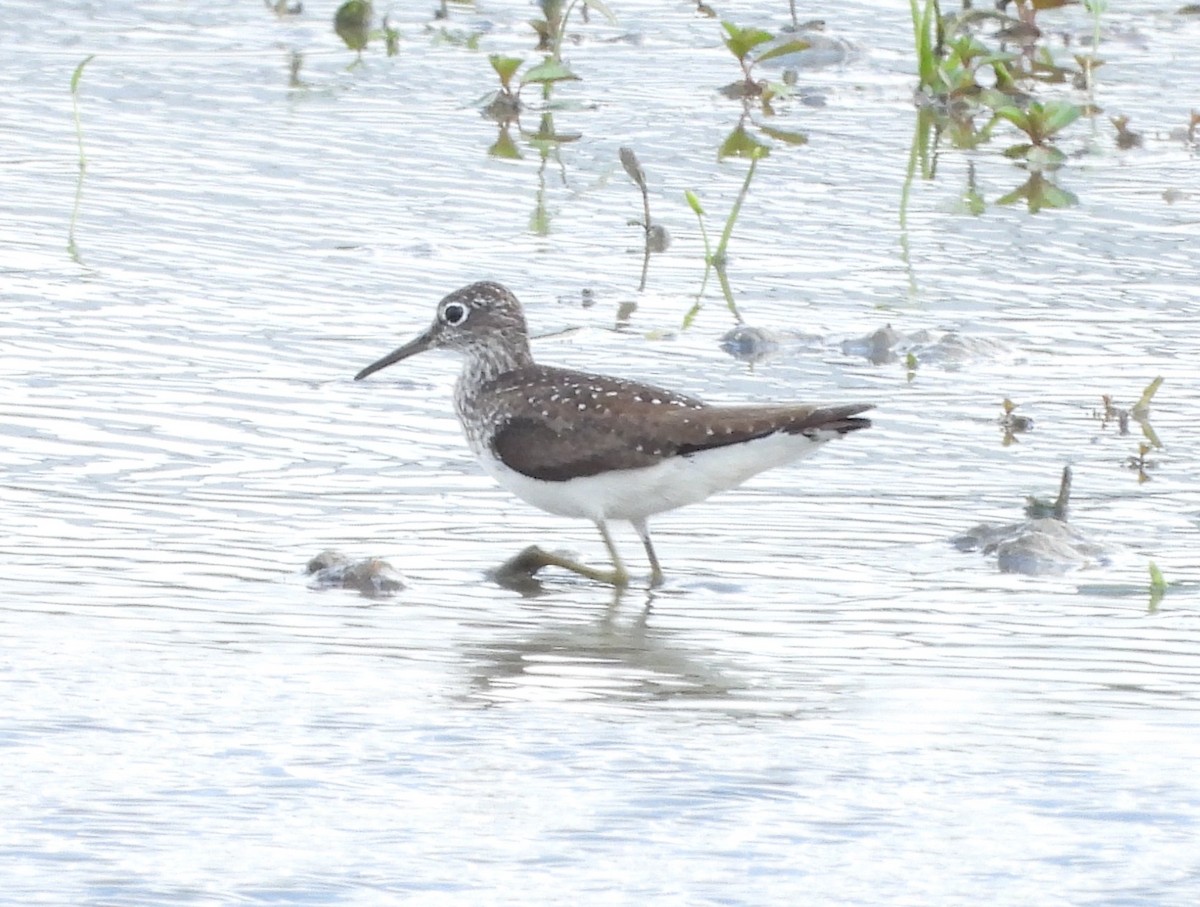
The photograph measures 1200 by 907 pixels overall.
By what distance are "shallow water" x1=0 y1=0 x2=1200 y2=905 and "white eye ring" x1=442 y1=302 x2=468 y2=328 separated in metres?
0.40

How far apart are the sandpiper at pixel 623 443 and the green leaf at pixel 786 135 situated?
15.7 ft

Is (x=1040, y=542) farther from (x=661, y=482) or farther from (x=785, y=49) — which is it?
(x=785, y=49)

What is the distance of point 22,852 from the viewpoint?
4.81 metres

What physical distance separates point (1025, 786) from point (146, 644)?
2269mm

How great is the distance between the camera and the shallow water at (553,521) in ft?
16.4

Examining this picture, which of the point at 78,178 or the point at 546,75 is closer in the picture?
the point at 78,178

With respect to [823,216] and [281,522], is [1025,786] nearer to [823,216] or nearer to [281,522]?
[281,522]

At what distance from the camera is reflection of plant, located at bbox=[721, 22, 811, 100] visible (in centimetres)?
1266

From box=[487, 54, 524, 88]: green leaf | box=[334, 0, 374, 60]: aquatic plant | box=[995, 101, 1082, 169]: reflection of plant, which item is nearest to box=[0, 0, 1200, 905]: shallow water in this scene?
box=[995, 101, 1082, 169]: reflection of plant

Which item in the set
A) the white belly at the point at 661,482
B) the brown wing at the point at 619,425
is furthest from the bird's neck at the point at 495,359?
the white belly at the point at 661,482

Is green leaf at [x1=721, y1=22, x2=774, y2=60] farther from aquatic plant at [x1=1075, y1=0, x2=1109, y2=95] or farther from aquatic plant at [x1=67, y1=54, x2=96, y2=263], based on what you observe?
aquatic plant at [x1=67, y1=54, x2=96, y2=263]

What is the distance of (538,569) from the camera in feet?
23.8

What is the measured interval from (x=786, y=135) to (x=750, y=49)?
70 cm

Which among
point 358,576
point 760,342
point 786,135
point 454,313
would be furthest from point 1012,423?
point 786,135
